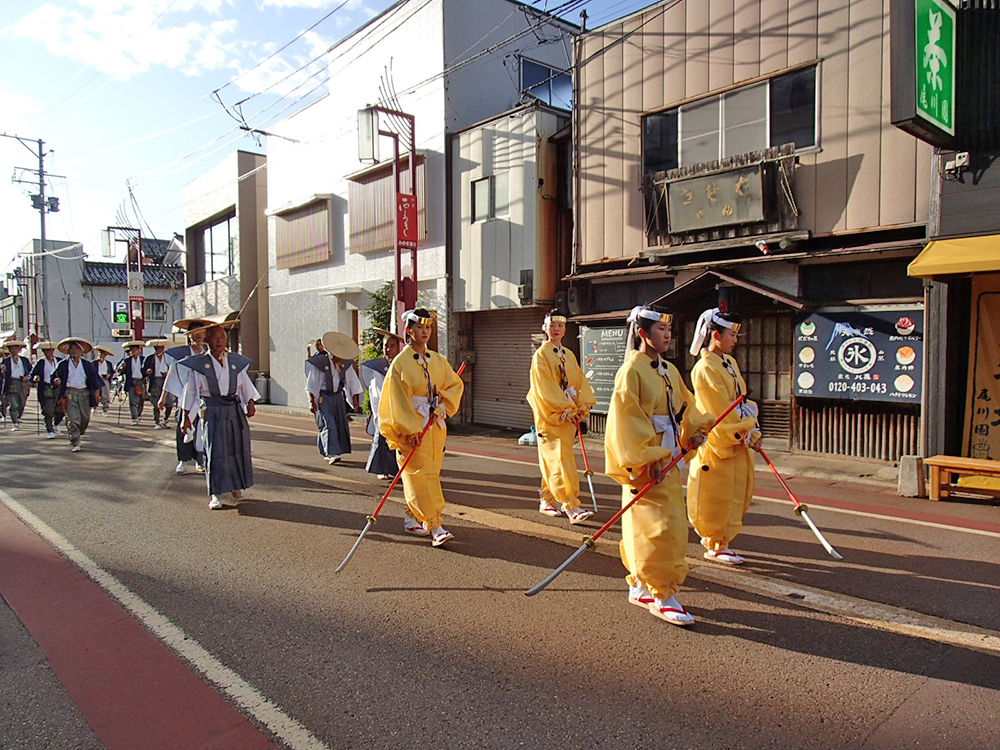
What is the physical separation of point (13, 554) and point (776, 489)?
7619mm

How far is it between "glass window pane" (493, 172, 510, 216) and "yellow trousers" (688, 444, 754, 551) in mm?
9769

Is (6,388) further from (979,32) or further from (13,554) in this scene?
(979,32)

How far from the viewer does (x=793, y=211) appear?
9516mm

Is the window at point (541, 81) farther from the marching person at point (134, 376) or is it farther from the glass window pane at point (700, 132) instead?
the marching person at point (134, 376)

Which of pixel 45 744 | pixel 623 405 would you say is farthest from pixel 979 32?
pixel 45 744

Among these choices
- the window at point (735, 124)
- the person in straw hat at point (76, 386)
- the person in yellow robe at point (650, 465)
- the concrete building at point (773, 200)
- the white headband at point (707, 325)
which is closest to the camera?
the person in yellow robe at point (650, 465)

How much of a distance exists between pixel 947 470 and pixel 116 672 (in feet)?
25.5

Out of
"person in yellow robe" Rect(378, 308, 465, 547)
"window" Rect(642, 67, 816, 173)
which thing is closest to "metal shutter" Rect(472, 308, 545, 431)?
"window" Rect(642, 67, 816, 173)

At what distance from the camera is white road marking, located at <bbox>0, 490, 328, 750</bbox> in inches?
114

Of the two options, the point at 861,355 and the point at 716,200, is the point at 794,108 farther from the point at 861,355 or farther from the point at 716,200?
the point at 861,355

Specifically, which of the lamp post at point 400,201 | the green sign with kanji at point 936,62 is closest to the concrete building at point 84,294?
the lamp post at point 400,201

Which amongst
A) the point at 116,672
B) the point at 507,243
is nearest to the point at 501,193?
the point at 507,243

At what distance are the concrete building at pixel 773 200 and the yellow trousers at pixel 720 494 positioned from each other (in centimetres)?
328

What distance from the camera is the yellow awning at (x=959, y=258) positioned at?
21.9 feet
